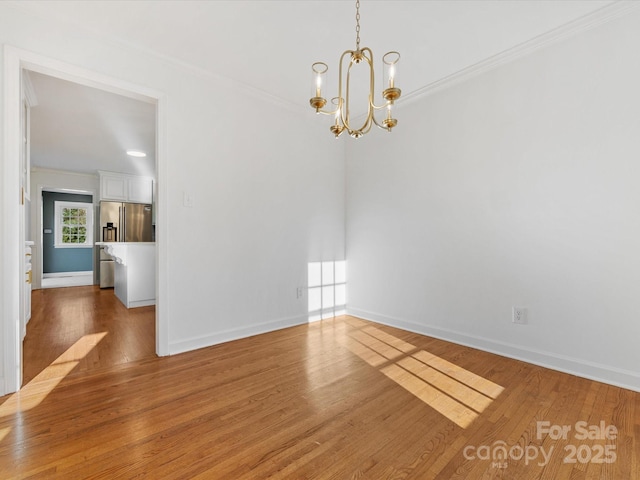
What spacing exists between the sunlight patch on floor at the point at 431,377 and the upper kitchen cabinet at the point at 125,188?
6424mm

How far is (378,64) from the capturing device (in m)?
2.88

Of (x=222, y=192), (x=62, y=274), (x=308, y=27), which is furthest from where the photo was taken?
(x=62, y=274)

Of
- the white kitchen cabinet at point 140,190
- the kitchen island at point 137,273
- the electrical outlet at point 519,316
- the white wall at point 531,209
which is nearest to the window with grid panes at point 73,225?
→ the white kitchen cabinet at point 140,190

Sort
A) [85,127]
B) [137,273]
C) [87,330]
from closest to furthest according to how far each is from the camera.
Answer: [87,330]
[85,127]
[137,273]

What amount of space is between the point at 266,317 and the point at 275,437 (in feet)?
6.00

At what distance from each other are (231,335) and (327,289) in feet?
4.46

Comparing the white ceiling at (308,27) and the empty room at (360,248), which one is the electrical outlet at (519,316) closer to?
the empty room at (360,248)

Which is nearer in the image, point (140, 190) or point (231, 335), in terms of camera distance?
point (231, 335)

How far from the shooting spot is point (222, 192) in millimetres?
3057

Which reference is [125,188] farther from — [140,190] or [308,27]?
[308,27]

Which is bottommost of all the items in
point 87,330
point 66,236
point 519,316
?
point 87,330

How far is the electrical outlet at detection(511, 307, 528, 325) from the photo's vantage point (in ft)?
8.46

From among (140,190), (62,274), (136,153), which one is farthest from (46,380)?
(62,274)

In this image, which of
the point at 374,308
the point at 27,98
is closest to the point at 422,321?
the point at 374,308
